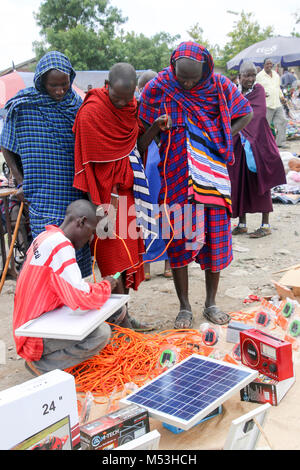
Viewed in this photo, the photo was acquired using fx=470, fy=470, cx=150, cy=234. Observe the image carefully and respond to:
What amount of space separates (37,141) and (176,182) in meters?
1.01

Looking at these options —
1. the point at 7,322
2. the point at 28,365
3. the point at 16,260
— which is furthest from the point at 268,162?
the point at 28,365

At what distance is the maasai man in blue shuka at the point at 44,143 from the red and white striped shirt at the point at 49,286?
1.73ft

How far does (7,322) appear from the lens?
3.94 m

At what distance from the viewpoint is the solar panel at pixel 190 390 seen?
212 cm

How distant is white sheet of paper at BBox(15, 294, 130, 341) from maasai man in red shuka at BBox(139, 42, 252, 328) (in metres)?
0.98

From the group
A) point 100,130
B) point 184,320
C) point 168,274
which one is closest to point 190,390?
point 184,320

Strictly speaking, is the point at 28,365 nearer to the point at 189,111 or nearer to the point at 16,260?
the point at 189,111

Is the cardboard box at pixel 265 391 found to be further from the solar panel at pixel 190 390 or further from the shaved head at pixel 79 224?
the shaved head at pixel 79 224

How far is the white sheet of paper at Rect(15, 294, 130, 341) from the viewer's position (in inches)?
93.7

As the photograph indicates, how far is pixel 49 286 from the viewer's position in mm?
2633

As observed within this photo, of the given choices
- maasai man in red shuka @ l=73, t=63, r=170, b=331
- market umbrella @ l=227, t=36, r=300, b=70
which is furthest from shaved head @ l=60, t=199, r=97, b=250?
market umbrella @ l=227, t=36, r=300, b=70

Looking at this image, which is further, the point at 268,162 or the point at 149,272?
the point at 268,162
